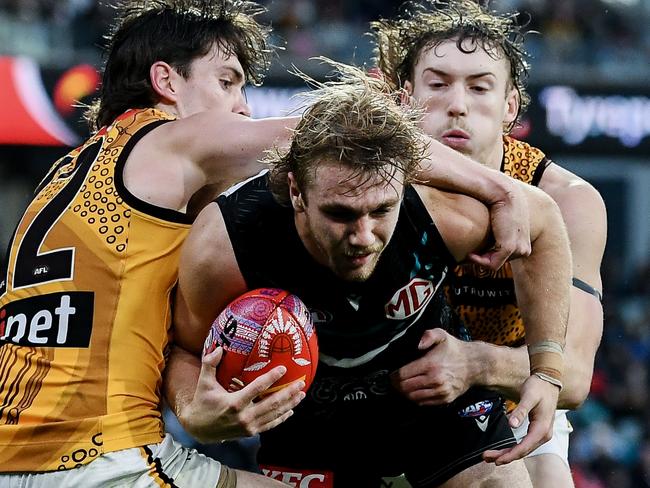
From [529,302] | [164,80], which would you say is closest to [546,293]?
[529,302]

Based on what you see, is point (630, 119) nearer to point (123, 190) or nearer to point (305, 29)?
point (305, 29)

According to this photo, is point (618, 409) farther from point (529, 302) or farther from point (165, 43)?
point (165, 43)

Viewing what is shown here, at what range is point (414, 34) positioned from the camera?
5.57 metres

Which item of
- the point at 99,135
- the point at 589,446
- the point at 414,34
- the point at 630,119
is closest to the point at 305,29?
the point at 630,119

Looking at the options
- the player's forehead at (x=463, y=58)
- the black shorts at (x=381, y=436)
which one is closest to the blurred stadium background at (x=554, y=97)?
the player's forehead at (x=463, y=58)

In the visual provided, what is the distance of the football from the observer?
3779 mm

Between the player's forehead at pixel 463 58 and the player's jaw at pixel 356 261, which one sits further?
the player's forehead at pixel 463 58

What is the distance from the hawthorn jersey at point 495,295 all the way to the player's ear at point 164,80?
1.41 metres

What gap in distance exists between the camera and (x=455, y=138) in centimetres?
502

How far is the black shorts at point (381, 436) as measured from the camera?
448 cm

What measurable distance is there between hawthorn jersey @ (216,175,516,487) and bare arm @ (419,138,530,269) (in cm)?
14

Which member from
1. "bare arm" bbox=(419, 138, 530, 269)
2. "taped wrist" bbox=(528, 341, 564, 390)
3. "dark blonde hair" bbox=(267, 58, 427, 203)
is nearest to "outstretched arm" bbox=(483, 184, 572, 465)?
"taped wrist" bbox=(528, 341, 564, 390)

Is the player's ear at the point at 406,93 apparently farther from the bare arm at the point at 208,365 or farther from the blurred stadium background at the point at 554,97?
the blurred stadium background at the point at 554,97

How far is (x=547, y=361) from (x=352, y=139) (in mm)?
1077
